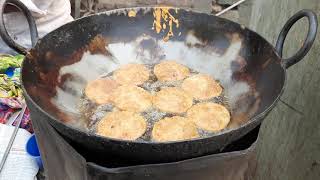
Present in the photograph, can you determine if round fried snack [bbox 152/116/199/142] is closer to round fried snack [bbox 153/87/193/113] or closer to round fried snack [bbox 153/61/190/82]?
round fried snack [bbox 153/87/193/113]

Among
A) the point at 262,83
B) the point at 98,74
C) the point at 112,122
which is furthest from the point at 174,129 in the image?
the point at 98,74

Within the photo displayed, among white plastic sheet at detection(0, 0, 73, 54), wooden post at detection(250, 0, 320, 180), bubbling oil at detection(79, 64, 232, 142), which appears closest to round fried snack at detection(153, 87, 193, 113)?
bubbling oil at detection(79, 64, 232, 142)

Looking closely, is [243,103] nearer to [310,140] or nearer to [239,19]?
[310,140]

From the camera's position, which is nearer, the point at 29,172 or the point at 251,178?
the point at 251,178

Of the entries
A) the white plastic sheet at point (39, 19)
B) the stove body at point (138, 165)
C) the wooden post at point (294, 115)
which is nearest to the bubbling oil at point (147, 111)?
the stove body at point (138, 165)

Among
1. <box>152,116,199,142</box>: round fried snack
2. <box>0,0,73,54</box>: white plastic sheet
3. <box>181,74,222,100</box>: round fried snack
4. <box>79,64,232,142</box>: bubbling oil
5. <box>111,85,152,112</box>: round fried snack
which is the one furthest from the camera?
<box>0,0,73,54</box>: white plastic sheet

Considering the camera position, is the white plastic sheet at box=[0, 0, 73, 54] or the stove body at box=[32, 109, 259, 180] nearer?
the stove body at box=[32, 109, 259, 180]
